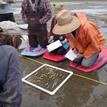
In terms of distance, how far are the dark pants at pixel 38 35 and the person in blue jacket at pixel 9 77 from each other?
11.0ft

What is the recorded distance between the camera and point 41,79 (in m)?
4.02

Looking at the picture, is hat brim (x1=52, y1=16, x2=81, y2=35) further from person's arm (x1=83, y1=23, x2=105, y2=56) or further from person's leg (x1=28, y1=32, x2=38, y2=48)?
person's leg (x1=28, y1=32, x2=38, y2=48)

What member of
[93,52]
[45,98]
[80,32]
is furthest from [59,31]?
[45,98]

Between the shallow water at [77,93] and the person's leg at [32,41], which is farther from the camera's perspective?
the person's leg at [32,41]

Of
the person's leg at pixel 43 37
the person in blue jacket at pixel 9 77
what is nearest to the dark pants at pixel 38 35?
the person's leg at pixel 43 37

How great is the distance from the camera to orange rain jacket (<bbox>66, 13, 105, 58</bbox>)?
161 inches

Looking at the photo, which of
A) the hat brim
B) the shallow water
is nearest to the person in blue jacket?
the shallow water

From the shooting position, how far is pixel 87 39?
13.6 feet

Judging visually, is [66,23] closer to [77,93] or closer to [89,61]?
[89,61]

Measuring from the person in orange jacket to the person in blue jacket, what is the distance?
7.20ft

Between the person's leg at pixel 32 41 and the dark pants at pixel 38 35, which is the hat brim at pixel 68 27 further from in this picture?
the person's leg at pixel 32 41

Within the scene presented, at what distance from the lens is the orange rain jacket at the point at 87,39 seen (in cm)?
408

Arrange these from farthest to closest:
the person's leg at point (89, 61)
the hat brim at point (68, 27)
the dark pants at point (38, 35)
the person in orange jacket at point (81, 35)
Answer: the dark pants at point (38, 35) → the person's leg at point (89, 61) → the person in orange jacket at point (81, 35) → the hat brim at point (68, 27)

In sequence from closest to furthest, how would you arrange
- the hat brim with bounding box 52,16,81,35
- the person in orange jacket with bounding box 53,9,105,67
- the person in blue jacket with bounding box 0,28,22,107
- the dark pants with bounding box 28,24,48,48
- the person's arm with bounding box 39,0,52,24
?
the person in blue jacket with bounding box 0,28,22,107
the hat brim with bounding box 52,16,81,35
the person in orange jacket with bounding box 53,9,105,67
the person's arm with bounding box 39,0,52,24
the dark pants with bounding box 28,24,48,48
